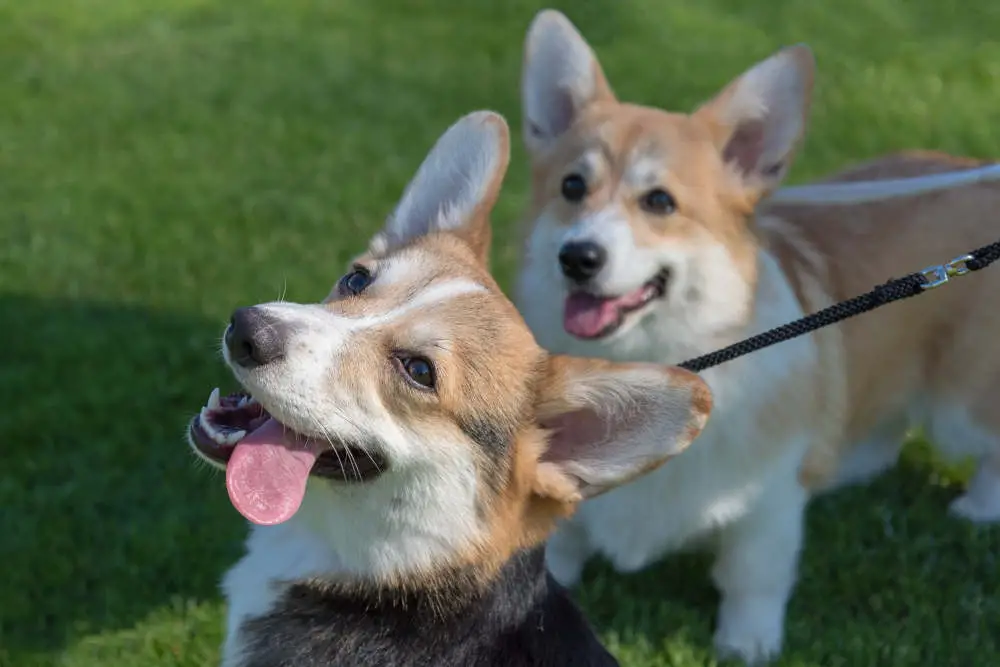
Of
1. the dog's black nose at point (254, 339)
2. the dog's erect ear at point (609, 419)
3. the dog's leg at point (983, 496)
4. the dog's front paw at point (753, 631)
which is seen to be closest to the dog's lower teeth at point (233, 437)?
the dog's black nose at point (254, 339)

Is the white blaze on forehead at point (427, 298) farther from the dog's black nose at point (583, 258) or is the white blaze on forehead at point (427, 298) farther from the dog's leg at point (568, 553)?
the dog's leg at point (568, 553)

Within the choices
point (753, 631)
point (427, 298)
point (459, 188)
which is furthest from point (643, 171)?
point (753, 631)

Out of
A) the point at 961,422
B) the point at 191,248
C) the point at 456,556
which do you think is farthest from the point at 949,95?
the point at 456,556

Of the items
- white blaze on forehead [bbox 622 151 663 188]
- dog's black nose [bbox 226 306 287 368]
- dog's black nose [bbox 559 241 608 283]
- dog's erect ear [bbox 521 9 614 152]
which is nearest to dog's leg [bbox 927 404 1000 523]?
white blaze on forehead [bbox 622 151 663 188]

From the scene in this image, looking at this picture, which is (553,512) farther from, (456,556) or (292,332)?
(292,332)

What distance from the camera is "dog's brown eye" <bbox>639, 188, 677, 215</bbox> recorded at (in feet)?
10.2

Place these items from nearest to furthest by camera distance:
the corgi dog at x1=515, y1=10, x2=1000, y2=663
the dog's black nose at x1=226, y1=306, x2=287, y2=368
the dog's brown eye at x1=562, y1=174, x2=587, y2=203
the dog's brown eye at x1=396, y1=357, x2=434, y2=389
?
the dog's black nose at x1=226, y1=306, x2=287, y2=368
the dog's brown eye at x1=396, y1=357, x2=434, y2=389
the corgi dog at x1=515, y1=10, x2=1000, y2=663
the dog's brown eye at x1=562, y1=174, x2=587, y2=203

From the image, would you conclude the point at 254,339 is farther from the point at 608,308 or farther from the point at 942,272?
the point at 942,272

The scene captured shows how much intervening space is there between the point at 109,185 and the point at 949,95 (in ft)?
18.9

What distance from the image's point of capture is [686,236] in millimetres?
3061

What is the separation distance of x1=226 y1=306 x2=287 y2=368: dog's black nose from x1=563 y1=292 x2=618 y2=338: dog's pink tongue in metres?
1.33

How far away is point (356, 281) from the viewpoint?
2.39 meters

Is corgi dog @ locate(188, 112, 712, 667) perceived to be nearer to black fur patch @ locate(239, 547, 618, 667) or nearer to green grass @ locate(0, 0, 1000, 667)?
black fur patch @ locate(239, 547, 618, 667)

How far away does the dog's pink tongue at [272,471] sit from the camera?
197cm
